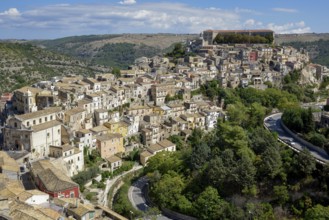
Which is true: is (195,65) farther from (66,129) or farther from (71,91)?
(66,129)

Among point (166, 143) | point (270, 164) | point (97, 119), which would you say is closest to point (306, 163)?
point (270, 164)

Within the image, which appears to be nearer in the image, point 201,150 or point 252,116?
point 201,150

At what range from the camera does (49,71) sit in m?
83.5

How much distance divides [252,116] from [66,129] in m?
19.9

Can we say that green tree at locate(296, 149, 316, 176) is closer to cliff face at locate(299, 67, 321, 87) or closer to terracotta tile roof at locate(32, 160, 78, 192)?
terracotta tile roof at locate(32, 160, 78, 192)

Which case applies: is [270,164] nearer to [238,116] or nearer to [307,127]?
[307,127]

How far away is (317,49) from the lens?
416 feet

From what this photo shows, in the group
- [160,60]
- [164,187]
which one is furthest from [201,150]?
[160,60]

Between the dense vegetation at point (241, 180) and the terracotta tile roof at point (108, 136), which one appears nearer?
the dense vegetation at point (241, 180)

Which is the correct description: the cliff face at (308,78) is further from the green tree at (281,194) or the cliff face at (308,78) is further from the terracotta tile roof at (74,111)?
the green tree at (281,194)

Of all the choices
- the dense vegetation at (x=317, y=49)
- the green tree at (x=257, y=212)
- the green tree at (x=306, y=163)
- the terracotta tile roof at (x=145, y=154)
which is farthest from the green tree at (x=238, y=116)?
the dense vegetation at (x=317, y=49)

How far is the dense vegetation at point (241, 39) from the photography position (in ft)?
276

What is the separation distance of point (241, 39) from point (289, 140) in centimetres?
5347

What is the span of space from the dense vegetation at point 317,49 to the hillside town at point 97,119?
46.2 meters
